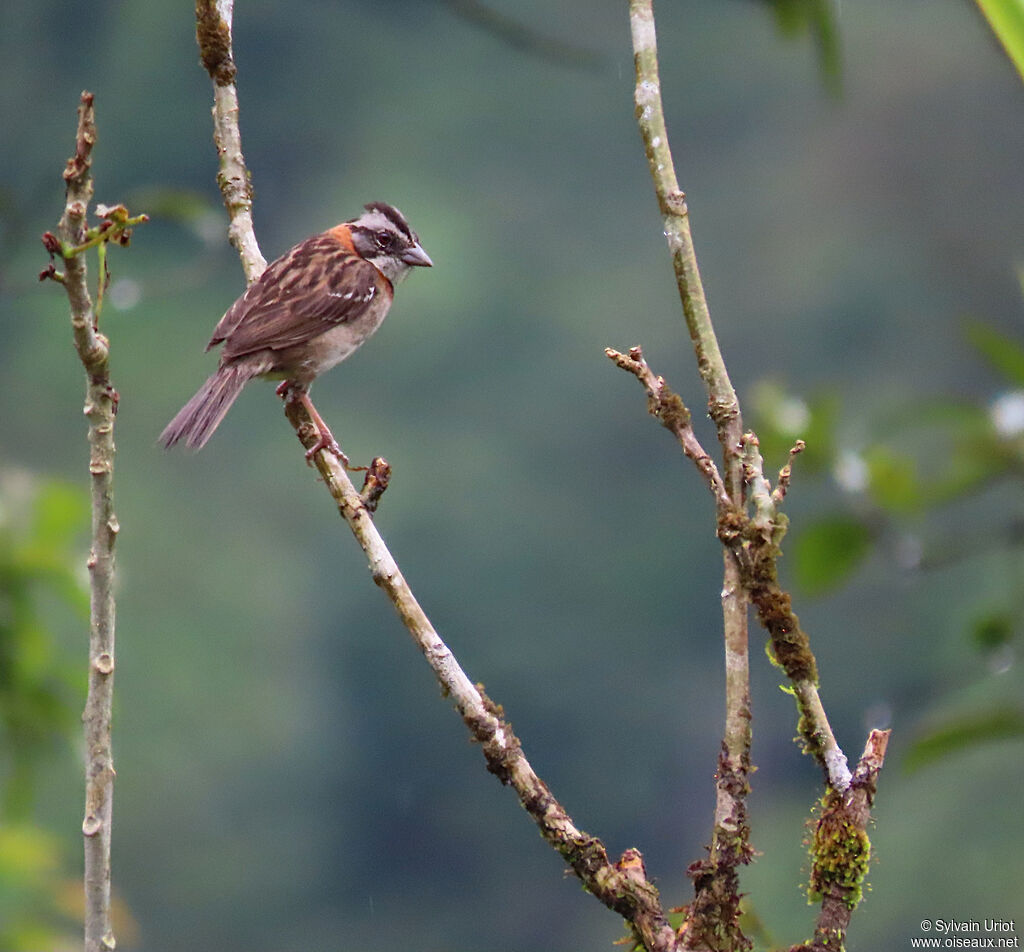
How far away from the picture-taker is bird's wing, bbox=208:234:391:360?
3.15 metres

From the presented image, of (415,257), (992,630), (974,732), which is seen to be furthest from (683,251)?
(415,257)

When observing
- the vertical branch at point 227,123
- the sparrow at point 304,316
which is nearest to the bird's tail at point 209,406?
the sparrow at point 304,316

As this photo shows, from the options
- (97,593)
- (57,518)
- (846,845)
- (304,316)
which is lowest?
(846,845)

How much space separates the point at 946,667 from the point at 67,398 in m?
10.4

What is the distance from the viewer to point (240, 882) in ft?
49.8

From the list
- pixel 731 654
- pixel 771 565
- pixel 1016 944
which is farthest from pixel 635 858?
pixel 1016 944

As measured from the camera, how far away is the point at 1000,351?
2.06 meters

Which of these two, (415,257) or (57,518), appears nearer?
(57,518)

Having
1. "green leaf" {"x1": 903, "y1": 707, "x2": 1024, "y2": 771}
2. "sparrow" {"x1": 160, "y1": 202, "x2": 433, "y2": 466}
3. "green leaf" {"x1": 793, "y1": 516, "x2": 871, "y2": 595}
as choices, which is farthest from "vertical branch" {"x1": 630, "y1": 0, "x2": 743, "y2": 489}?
"sparrow" {"x1": 160, "y1": 202, "x2": 433, "y2": 466}

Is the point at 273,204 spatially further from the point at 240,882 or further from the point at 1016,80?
the point at 1016,80

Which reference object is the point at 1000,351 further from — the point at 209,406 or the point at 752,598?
the point at 209,406

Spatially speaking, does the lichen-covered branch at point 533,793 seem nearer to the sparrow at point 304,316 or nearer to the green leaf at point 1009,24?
the green leaf at point 1009,24

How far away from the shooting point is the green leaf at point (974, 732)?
190 cm

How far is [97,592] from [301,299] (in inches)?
78.7
